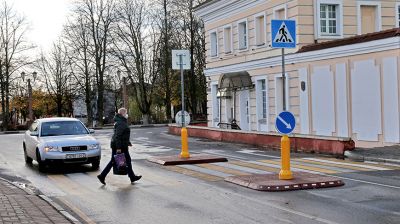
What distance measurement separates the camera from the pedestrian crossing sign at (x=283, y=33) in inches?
506

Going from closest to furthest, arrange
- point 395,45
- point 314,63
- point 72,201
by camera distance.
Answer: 1. point 72,201
2. point 395,45
3. point 314,63

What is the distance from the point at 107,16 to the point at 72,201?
52.0 metres

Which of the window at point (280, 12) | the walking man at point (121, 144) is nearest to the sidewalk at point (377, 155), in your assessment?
the walking man at point (121, 144)

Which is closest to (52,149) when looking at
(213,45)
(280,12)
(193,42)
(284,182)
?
(284,182)

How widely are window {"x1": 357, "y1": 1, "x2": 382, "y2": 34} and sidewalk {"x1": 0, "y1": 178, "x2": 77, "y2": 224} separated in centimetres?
2245

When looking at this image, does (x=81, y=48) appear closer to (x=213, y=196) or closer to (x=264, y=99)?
(x=264, y=99)

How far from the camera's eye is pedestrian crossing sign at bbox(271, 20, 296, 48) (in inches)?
506

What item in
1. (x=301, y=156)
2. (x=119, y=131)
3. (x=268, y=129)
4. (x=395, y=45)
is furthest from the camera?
(x=268, y=129)

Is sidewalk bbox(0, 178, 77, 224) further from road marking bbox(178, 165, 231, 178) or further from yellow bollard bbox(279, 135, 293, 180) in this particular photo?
yellow bollard bbox(279, 135, 293, 180)

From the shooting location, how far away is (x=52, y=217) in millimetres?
8492

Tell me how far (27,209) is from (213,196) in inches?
141

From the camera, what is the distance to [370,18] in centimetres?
2941

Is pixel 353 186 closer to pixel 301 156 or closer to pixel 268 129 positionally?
pixel 301 156

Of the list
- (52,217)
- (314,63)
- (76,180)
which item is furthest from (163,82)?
(52,217)
